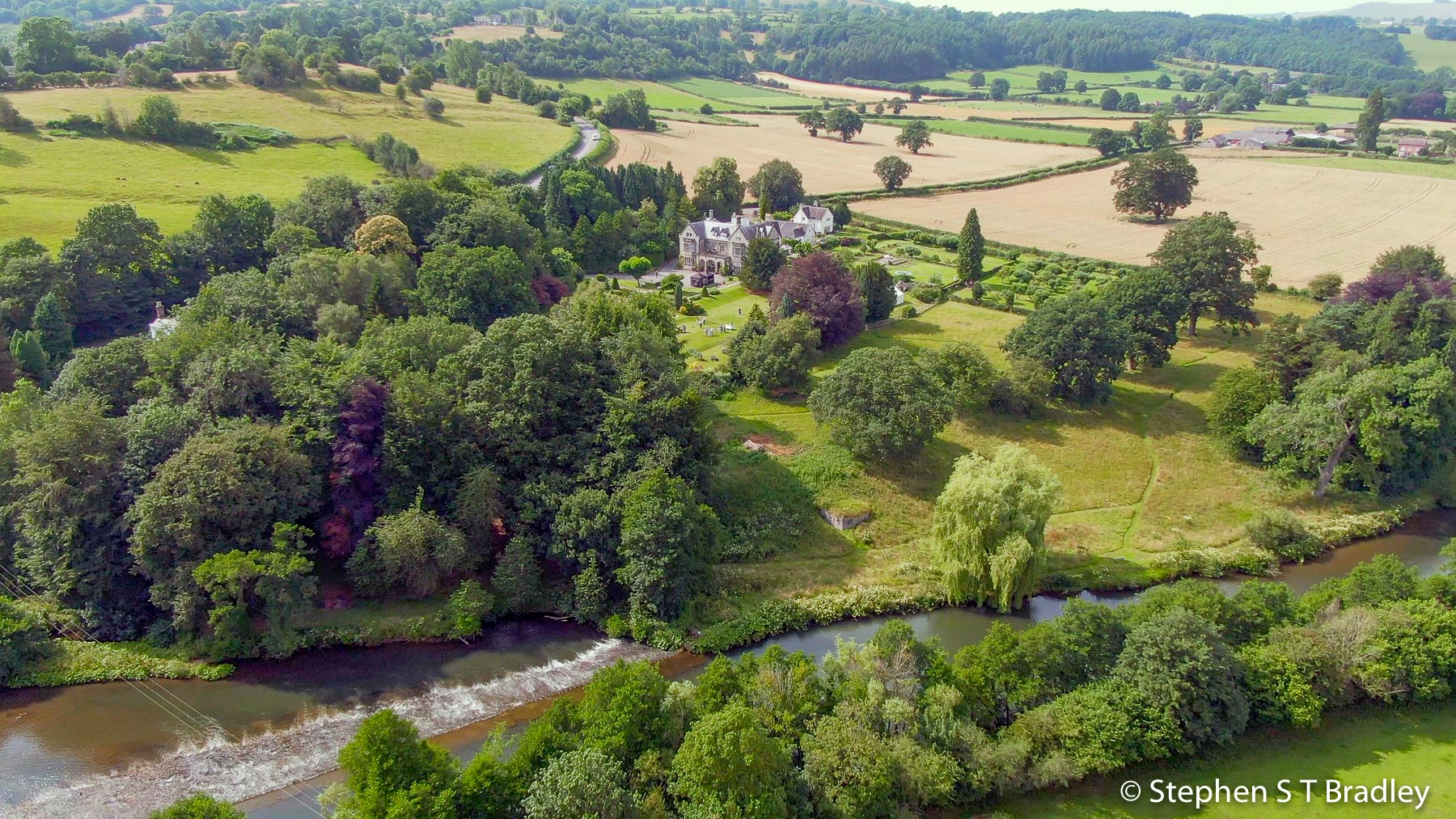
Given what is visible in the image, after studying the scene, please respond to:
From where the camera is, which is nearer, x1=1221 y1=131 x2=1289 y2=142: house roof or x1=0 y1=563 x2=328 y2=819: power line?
x1=0 y1=563 x2=328 y2=819: power line

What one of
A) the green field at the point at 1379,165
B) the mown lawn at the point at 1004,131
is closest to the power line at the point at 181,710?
the mown lawn at the point at 1004,131

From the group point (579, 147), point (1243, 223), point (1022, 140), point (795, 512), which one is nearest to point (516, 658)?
point (795, 512)

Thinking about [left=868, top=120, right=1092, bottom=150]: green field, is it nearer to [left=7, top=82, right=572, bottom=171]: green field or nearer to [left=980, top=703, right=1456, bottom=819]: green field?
[left=7, top=82, right=572, bottom=171]: green field

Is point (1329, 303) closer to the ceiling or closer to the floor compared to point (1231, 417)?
closer to the ceiling

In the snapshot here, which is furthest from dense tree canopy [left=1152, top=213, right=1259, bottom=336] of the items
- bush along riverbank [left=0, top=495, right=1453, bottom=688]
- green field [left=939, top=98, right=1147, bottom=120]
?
green field [left=939, top=98, right=1147, bottom=120]

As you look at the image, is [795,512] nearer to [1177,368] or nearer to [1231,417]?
[1231,417]

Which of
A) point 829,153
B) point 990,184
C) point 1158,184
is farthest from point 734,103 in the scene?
point 1158,184
